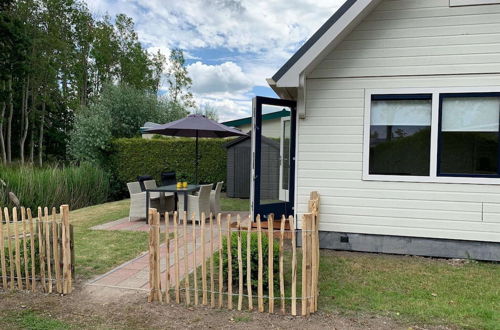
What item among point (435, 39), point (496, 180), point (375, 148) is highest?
point (435, 39)

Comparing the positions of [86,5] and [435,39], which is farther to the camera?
[86,5]

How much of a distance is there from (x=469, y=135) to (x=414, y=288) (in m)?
2.62

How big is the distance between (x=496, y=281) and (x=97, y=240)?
239 inches

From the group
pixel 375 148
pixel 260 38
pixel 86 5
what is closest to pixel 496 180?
pixel 375 148

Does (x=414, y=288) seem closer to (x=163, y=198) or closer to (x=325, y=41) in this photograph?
(x=325, y=41)

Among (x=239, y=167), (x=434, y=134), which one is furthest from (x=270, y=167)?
(x=239, y=167)

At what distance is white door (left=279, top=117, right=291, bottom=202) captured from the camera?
6.72 metres

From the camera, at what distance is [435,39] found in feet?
17.3

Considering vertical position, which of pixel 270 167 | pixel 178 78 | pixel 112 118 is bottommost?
pixel 270 167

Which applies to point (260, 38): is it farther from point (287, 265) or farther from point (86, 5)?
point (287, 265)

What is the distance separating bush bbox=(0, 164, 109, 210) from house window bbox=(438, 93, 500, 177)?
391 inches

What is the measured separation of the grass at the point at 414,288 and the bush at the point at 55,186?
8401 millimetres

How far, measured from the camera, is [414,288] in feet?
13.5

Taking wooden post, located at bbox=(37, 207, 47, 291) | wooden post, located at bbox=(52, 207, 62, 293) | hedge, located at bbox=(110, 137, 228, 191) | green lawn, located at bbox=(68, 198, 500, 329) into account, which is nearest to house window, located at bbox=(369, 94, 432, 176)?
green lawn, located at bbox=(68, 198, 500, 329)
